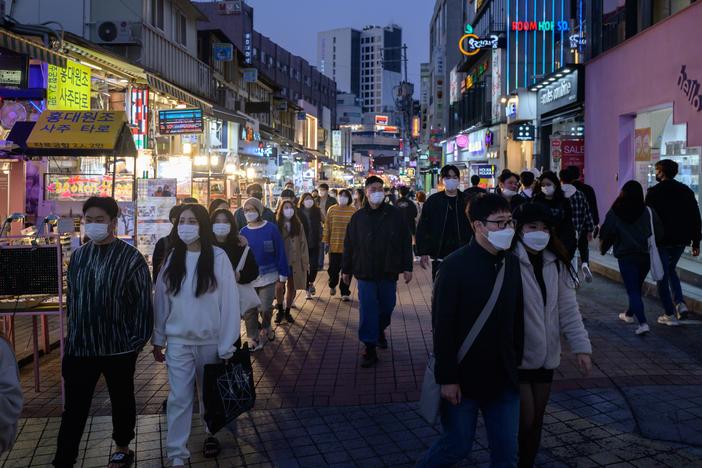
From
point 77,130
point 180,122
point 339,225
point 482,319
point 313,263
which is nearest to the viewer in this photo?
point 482,319

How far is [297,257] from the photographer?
9.73m

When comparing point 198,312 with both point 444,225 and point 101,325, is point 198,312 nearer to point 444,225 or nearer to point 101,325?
point 101,325

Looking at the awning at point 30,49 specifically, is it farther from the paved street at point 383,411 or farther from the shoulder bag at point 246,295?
the shoulder bag at point 246,295

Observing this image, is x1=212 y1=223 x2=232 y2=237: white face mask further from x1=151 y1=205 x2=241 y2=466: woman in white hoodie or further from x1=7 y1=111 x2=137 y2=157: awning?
x1=7 y1=111 x2=137 y2=157: awning

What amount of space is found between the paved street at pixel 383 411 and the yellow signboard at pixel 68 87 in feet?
15.8

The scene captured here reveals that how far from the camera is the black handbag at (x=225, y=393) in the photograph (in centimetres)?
460

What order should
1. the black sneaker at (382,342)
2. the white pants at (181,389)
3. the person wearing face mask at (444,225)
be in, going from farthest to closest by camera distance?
the person wearing face mask at (444,225) < the black sneaker at (382,342) < the white pants at (181,389)

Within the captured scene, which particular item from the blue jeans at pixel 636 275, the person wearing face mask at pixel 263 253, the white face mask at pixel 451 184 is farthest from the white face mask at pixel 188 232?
the blue jeans at pixel 636 275

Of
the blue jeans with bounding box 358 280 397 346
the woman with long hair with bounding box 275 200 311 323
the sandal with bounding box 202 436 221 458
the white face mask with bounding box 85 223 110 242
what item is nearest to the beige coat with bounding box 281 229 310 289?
the woman with long hair with bounding box 275 200 311 323

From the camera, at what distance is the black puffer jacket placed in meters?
7.30

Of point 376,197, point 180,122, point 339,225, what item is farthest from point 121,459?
point 180,122

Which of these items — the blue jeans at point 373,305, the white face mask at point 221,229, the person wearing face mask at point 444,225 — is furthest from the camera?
the person wearing face mask at point 444,225

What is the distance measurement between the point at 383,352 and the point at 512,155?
91.1ft

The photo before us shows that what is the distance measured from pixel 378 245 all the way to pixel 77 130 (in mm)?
3854
